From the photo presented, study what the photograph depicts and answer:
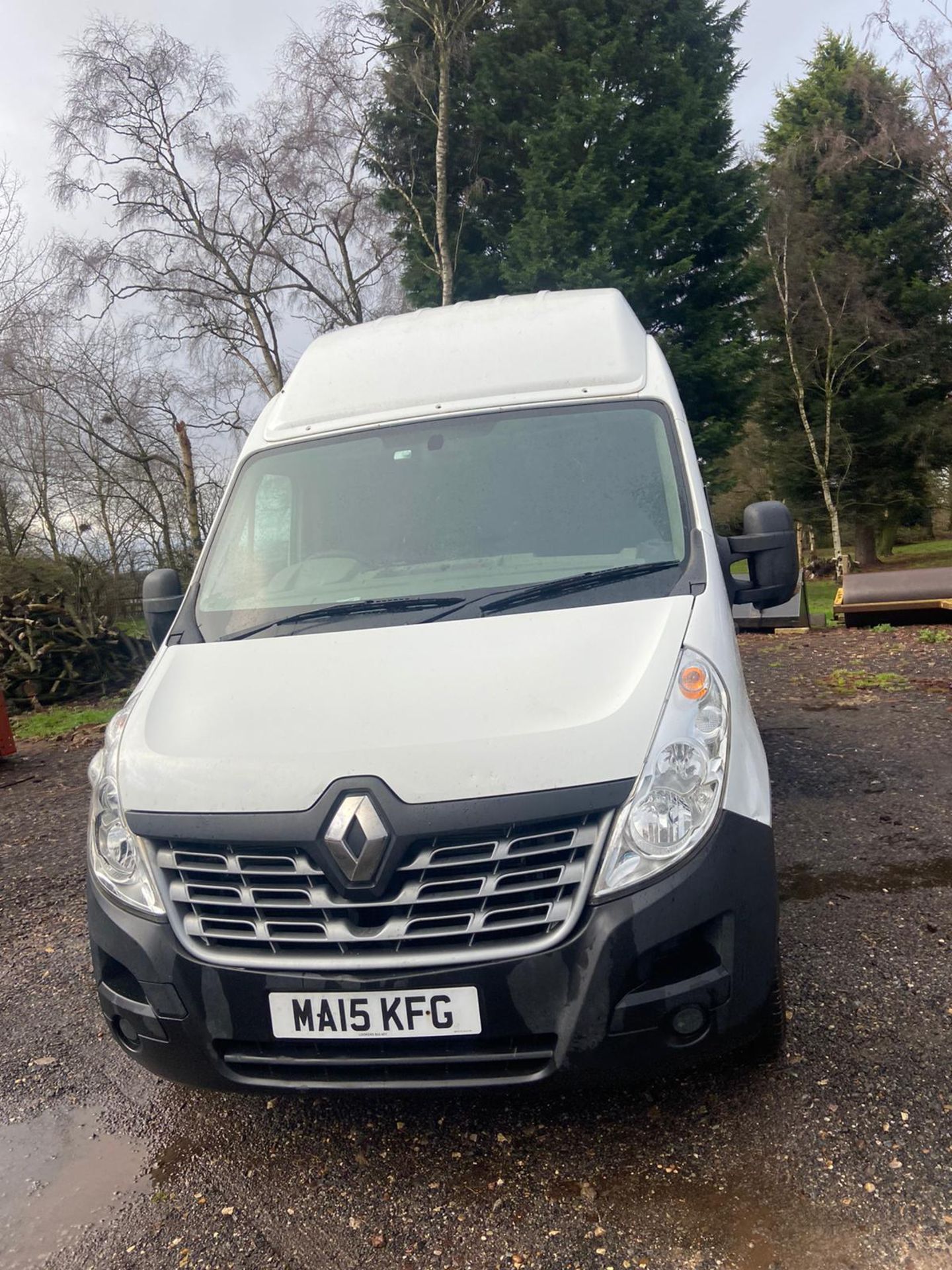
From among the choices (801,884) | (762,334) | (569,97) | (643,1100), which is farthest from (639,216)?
(643,1100)

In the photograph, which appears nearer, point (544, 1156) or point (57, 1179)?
point (544, 1156)

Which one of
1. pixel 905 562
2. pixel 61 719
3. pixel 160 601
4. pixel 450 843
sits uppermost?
pixel 160 601

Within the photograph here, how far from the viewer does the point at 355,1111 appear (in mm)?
3053

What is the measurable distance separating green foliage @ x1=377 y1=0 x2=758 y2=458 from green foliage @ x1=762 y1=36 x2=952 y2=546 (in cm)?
661

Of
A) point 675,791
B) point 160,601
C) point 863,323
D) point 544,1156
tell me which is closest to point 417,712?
point 675,791

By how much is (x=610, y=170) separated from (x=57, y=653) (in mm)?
14196

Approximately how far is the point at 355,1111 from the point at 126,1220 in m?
0.69

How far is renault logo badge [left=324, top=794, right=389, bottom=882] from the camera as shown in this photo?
2.44 m

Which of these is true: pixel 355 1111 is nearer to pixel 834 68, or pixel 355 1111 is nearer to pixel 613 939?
pixel 613 939

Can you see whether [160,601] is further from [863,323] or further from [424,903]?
[863,323]

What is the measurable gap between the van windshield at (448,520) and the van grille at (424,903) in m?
0.90

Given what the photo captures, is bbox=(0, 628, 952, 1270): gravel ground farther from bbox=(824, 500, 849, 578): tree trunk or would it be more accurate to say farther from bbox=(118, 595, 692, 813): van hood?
bbox=(824, 500, 849, 578): tree trunk

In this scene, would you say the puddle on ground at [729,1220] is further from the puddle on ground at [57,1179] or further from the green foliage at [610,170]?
the green foliage at [610,170]

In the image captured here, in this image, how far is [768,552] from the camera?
3.77m
